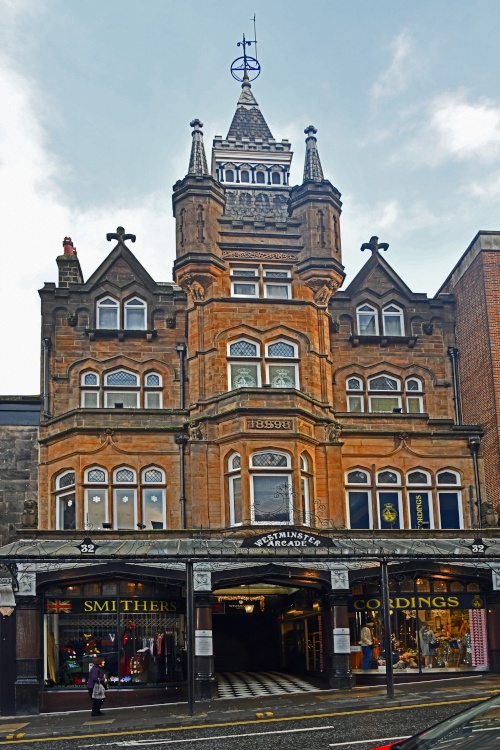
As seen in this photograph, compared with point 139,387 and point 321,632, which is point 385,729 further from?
point 139,387

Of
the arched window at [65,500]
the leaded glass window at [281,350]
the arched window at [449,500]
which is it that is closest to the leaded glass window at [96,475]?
the arched window at [65,500]

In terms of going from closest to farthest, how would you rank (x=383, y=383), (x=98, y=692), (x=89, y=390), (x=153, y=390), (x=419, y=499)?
(x=98, y=692), (x=419, y=499), (x=89, y=390), (x=153, y=390), (x=383, y=383)

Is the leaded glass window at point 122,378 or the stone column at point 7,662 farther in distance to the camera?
the leaded glass window at point 122,378

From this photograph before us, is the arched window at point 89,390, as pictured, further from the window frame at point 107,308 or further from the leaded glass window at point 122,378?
the window frame at point 107,308

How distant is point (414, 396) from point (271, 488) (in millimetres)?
8520

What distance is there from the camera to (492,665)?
28.7 m

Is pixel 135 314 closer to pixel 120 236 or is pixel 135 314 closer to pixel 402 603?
pixel 120 236

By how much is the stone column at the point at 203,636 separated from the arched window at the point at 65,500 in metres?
5.94

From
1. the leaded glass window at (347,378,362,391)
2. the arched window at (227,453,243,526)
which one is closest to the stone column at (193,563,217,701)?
the arched window at (227,453,243,526)

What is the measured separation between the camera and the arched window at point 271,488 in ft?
96.0

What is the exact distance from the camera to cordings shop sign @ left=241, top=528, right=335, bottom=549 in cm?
2569

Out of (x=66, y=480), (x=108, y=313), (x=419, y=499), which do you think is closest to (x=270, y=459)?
(x=419, y=499)

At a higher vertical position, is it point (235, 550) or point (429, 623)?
point (235, 550)

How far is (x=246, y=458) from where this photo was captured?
29906 millimetres
